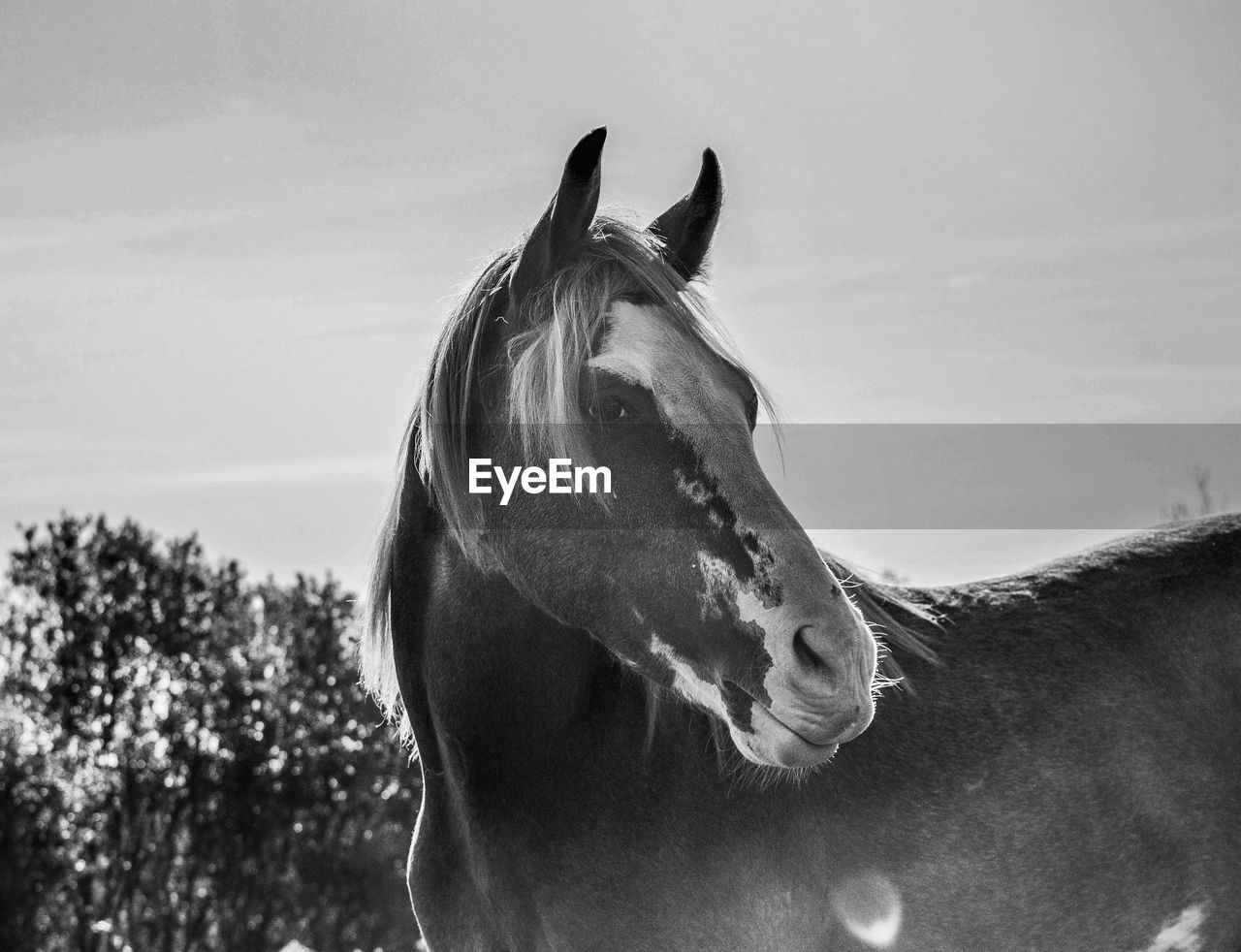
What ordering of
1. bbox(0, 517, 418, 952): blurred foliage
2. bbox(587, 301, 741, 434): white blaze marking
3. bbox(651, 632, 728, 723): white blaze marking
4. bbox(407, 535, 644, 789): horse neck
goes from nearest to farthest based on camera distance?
bbox(651, 632, 728, 723): white blaze marking, bbox(587, 301, 741, 434): white blaze marking, bbox(407, 535, 644, 789): horse neck, bbox(0, 517, 418, 952): blurred foliage

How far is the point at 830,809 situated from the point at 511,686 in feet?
3.59

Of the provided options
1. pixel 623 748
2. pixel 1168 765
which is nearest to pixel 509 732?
pixel 623 748

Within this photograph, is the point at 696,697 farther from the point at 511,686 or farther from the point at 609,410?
the point at 609,410

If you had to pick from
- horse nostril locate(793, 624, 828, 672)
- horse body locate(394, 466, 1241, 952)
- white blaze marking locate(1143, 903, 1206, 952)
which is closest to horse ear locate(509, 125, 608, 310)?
horse body locate(394, 466, 1241, 952)

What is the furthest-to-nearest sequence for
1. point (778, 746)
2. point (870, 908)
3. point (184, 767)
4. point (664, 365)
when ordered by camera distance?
point (184, 767) < point (870, 908) < point (664, 365) < point (778, 746)

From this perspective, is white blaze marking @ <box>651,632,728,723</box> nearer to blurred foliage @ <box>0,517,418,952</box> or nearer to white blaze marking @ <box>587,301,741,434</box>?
white blaze marking @ <box>587,301,741,434</box>

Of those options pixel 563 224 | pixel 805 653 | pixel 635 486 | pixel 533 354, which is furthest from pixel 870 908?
pixel 563 224

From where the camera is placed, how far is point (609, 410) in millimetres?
3492

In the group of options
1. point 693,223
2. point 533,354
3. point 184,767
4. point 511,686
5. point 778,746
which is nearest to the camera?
point 778,746

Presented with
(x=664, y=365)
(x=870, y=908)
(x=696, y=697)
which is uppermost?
(x=664, y=365)

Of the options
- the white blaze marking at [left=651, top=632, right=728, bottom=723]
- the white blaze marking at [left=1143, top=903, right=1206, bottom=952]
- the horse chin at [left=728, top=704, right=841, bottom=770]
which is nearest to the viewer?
the horse chin at [left=728, top=704, right=841, bottom=770]

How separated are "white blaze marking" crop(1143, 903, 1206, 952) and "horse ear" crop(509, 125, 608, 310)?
298 cm

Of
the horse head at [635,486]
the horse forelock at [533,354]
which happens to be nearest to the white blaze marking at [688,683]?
the horse head at [635,486]

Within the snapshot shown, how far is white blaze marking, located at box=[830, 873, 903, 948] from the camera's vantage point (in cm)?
372
